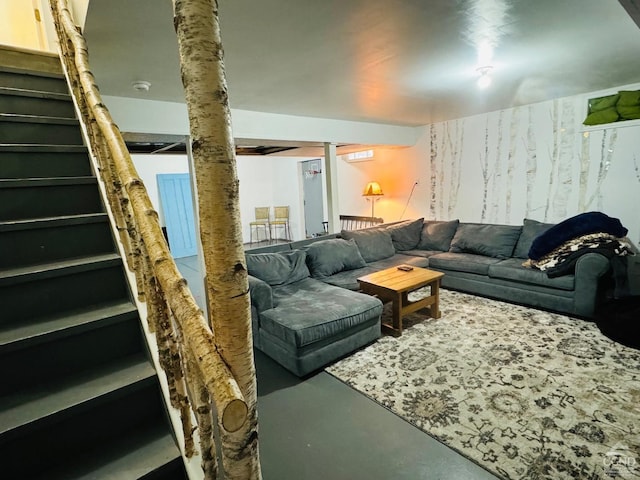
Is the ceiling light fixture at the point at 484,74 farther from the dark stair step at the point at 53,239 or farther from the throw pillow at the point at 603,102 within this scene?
the dark stair step at the point at 53,239

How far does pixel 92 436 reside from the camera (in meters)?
1.10

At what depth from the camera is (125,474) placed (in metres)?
0.99

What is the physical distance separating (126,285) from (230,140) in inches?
43.5

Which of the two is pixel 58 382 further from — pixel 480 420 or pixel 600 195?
pixel 600 195

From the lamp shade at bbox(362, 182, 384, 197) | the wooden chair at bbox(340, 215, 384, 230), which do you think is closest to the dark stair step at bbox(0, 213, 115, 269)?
the lamp shade at bbox(362, 182, 384, 197)

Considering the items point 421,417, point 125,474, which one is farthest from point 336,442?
point 125,474

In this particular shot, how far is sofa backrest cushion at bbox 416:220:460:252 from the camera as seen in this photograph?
4674 millimetres

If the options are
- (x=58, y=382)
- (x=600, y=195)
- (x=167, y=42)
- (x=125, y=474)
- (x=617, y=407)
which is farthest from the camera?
(x=600, y=195)

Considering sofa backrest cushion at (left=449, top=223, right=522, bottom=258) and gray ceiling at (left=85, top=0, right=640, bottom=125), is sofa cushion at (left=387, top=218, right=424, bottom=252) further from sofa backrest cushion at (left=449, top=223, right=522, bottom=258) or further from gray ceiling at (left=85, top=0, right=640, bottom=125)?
gray ceiling at (left=85, top=0, right=640, bottom=125)

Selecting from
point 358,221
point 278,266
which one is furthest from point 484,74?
point 358,221

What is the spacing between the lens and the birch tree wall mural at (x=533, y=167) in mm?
3646

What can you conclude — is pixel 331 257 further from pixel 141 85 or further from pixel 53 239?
pixel 53 239

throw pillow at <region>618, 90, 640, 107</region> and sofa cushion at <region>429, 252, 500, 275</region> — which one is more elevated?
throw pillow at <region>618, 90, 640, 107</region>

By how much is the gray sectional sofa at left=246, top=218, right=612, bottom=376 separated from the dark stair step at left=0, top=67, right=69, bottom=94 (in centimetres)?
199
